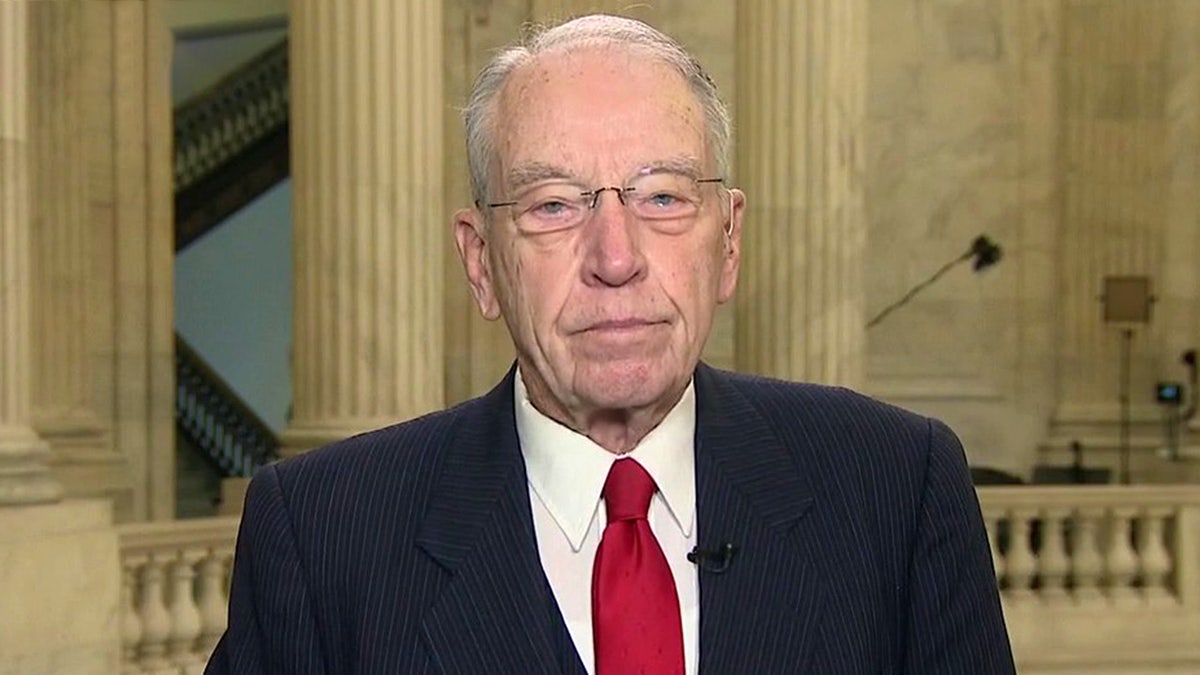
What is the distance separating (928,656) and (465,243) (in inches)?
31.6

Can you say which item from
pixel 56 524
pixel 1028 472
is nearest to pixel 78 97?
pixel 56 524

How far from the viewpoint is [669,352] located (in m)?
2.38

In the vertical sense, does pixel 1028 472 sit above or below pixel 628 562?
below

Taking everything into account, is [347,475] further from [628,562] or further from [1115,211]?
[1115,211]

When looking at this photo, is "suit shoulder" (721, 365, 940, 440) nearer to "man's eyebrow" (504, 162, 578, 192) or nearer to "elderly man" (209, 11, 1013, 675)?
"elderly man" (209, 11, 1013, 675)

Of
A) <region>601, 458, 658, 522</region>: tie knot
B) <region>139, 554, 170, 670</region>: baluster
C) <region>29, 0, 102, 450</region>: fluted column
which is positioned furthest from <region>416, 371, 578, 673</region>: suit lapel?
<region>29, 0, 102, 450</region>: fluted column

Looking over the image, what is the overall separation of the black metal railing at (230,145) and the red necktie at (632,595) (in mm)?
21211

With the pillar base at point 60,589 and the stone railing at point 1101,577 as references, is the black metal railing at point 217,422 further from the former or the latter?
the pillar base at point 60,589

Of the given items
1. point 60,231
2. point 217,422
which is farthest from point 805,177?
point 217,422

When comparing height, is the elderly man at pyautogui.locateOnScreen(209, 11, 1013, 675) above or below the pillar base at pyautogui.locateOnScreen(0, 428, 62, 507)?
above

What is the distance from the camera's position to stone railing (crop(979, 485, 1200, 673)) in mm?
12102

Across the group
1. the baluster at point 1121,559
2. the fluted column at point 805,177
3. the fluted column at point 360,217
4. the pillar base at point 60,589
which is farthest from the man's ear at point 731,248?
the baluster at point 1121,559

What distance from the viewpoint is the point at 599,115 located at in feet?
7.58

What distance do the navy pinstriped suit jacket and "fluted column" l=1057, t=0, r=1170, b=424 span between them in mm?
14282
